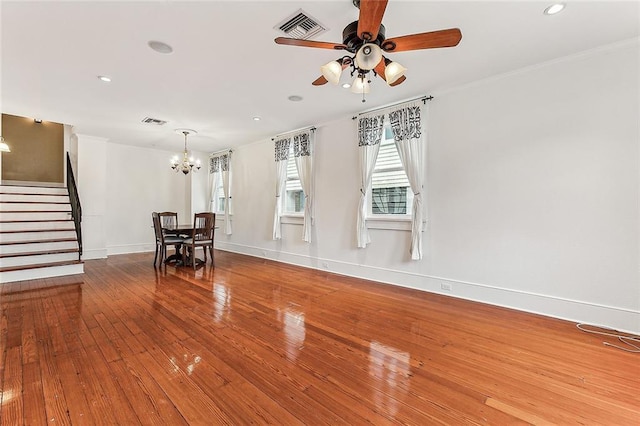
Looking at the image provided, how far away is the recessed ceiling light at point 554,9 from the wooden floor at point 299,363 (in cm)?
277

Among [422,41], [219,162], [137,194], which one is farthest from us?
[219,162]

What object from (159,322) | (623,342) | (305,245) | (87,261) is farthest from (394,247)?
(87,261)

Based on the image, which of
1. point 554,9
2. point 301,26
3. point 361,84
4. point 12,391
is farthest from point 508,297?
point 12,391

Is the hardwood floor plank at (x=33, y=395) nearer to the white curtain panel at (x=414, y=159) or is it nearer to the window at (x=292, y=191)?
the white curtain panel at (x=414, y=159)

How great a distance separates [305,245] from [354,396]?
12.9ft

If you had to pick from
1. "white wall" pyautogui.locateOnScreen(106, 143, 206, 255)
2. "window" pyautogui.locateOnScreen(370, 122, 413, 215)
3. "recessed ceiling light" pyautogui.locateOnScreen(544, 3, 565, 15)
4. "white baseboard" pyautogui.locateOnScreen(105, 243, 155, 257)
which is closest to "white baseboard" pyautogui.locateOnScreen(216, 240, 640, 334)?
"window" pyautogui.locateOnScreen(370, 122, 413, 215)

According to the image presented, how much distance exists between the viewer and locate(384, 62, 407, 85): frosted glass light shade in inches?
81.3

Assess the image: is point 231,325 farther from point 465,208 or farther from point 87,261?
point 87,261

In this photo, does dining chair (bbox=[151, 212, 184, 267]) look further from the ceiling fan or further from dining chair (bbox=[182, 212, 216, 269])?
the ceiling fan

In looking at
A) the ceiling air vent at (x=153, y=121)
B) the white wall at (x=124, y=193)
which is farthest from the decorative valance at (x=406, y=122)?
the white wall at (x=124, y=193)

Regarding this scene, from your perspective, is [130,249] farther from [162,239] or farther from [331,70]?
[331,70]

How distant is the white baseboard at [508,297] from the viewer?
267 cm

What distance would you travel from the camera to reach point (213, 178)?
8000 mm

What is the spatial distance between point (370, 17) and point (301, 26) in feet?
3.05
